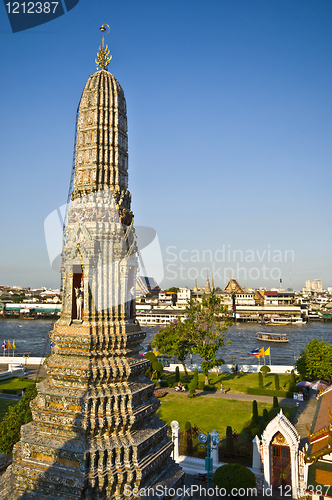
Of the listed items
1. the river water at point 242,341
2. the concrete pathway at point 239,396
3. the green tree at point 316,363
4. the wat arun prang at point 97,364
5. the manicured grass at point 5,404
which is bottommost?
the river water at point 242,341

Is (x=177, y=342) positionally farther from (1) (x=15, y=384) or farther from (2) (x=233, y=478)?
(2) (x=233, y=478)

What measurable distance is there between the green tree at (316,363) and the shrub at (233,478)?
18.1m

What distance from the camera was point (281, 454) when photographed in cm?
1599

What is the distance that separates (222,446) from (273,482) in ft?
13.4

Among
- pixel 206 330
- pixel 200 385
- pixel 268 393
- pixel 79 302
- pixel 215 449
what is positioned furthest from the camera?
pixel 206 330

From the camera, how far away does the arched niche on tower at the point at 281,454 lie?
1559cm

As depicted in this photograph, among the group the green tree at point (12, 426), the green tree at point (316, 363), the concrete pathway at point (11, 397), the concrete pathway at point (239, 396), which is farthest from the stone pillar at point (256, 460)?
the concrete pathway at point (11, 397)

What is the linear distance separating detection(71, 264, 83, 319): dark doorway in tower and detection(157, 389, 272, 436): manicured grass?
14.2 m

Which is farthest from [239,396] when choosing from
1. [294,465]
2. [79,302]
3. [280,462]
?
[79,302]

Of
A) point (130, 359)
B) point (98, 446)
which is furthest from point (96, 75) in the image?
point (98, 446)

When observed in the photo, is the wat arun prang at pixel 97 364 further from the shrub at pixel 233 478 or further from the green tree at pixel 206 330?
the green tree at pixel 206 330

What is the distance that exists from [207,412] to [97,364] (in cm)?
1730

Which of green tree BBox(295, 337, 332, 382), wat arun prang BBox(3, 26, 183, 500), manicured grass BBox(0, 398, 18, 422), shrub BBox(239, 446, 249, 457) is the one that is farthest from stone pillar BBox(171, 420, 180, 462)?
green tree BBox(295, 337, 332, 382)

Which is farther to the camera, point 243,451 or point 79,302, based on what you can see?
point 243,451
